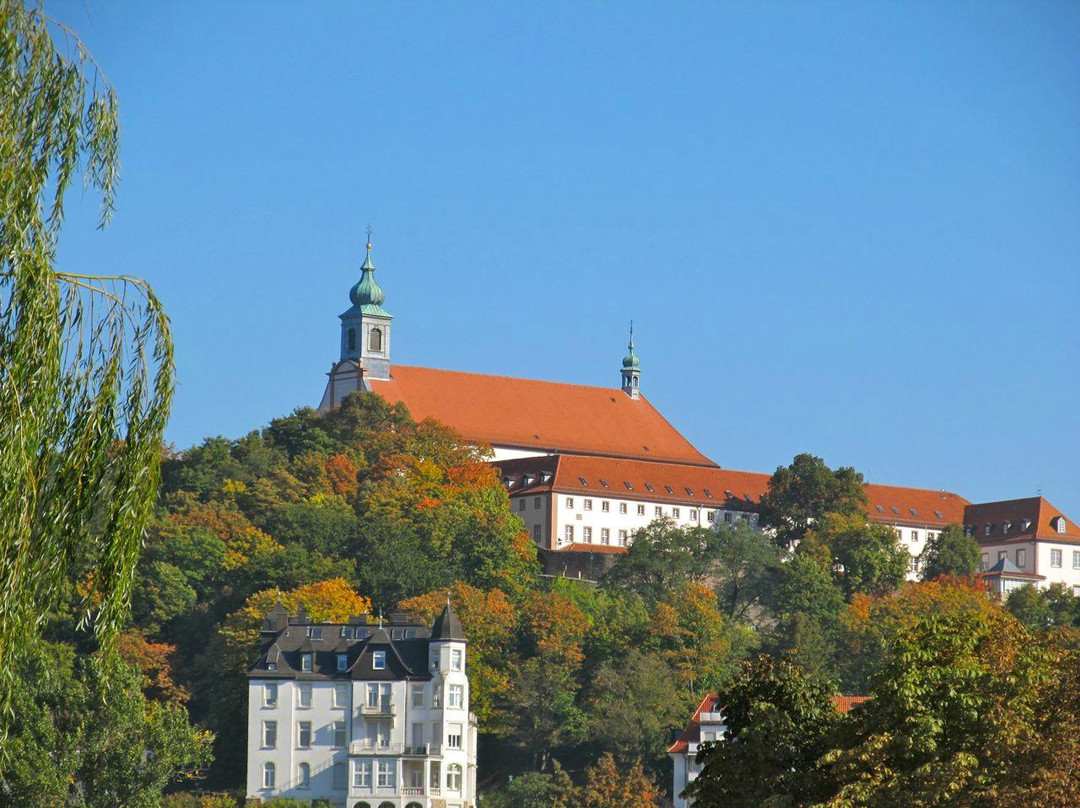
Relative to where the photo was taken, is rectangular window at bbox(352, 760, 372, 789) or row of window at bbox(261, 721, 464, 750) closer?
rectangular window at bbox(352, 760, 372, 789)

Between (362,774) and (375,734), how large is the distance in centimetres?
204

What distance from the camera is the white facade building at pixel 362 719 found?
9356 centimetres

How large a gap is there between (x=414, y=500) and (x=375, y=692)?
2213 centimetres

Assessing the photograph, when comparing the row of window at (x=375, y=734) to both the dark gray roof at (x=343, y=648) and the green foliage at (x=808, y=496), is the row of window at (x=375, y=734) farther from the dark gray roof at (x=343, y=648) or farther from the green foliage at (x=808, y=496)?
the green foliage at (x=808, y=496)

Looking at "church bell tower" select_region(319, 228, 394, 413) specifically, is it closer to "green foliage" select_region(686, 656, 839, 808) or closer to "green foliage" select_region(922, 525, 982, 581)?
"green foliage" select_region(922, 525, 982, 581)

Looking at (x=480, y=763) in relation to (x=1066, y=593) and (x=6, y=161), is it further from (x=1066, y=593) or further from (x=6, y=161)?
(x=6, y=161)

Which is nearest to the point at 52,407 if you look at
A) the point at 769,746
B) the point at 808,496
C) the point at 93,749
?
the point at 769,746

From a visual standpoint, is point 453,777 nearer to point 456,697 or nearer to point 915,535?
point 456,697

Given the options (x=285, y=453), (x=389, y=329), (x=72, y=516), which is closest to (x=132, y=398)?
(x=72, y=516)

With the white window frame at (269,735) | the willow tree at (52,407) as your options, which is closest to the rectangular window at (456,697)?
the white window frame at (269,735)

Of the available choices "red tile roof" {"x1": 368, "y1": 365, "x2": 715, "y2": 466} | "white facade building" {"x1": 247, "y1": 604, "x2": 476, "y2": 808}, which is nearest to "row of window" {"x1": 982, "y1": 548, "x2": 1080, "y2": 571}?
"red tile roof" {"x1": 368, "y1": 365, "x2": 715, "y2": 466}

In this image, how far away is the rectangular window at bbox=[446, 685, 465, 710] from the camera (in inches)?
3777

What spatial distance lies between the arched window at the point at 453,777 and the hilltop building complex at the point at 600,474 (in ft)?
83.8

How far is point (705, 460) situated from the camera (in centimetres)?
14438
